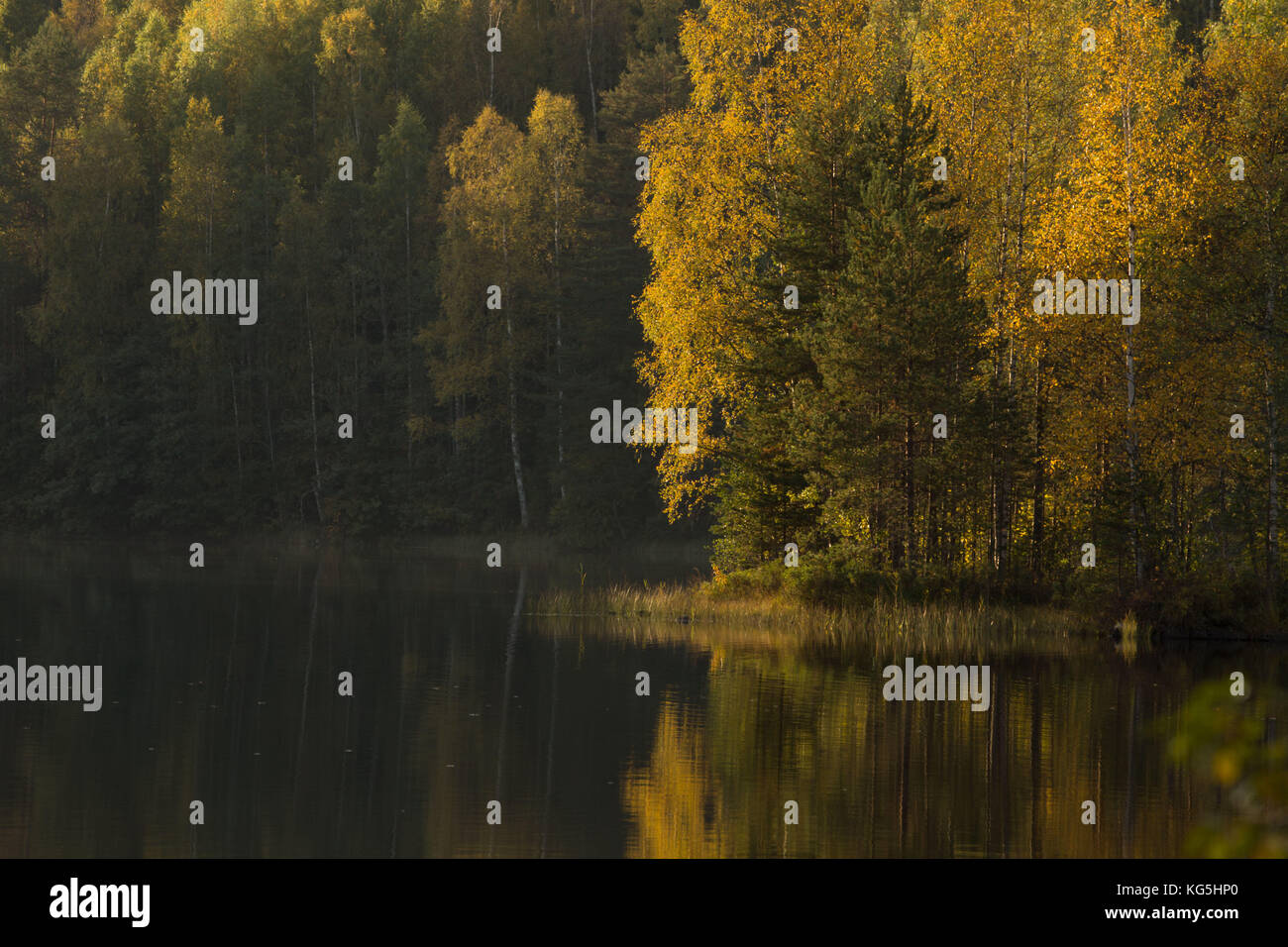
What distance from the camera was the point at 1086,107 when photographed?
31.1 m

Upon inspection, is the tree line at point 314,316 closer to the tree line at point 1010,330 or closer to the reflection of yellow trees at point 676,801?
the tree line at point 1010,330

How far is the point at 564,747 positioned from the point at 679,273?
64.5 ft

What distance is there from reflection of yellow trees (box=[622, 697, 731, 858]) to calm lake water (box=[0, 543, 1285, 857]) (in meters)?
0.04

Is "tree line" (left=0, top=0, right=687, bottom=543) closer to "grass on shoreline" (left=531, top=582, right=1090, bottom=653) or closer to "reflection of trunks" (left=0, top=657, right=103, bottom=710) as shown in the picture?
"grass on shoreline" (left=531, top=582, right=1090, bottom=653)

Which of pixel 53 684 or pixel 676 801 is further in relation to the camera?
pixel 53 684

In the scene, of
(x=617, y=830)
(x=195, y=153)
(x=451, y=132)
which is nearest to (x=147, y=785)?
(x=617, y=830)

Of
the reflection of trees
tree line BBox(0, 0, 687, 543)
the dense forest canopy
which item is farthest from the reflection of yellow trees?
tree line BBox(0, 0, 687, 543)

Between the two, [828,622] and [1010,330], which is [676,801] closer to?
[828,622]

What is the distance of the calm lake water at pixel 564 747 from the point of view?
1341cm

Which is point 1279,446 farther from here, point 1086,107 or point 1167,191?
point 1086,107

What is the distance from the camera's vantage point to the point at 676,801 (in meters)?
14.8

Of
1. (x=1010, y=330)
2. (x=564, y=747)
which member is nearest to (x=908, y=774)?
(x=564, y=747)

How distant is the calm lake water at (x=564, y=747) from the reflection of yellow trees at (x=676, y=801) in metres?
0.04

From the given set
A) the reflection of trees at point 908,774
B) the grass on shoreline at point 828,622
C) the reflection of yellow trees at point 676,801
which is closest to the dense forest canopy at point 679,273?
the grass on shoreline at point 828,622
